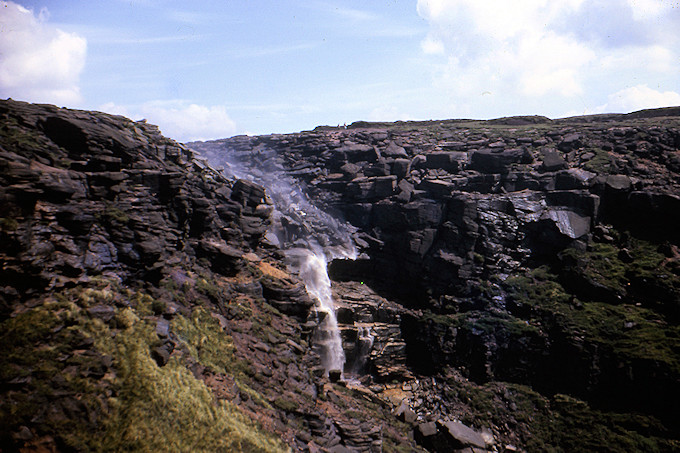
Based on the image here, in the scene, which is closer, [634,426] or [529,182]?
[634,426]

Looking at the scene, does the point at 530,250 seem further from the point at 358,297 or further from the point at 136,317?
the point at 136,317

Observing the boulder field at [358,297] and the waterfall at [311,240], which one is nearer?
the boulder field at [358,297]

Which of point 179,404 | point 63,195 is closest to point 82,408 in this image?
point 179,404

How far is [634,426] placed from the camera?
93.1 ft

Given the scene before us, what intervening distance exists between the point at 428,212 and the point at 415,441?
24.9 metres

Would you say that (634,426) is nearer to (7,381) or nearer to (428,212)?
(428,212)

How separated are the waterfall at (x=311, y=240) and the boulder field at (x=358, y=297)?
138cm

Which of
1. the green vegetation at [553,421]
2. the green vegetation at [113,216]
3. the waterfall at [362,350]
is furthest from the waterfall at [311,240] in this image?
the green vegetation at [113,216]

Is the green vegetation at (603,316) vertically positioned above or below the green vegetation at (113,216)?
below

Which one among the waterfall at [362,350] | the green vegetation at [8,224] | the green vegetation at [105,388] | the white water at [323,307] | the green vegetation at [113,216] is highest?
the green vegetation at [8,224]

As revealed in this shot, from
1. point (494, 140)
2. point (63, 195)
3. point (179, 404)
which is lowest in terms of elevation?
point (179, 404)

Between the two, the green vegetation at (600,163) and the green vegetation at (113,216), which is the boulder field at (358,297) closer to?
the green vegetation at (113,216)

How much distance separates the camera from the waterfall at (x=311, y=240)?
36.6 meters

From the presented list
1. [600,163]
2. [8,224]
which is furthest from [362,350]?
[600,163]
